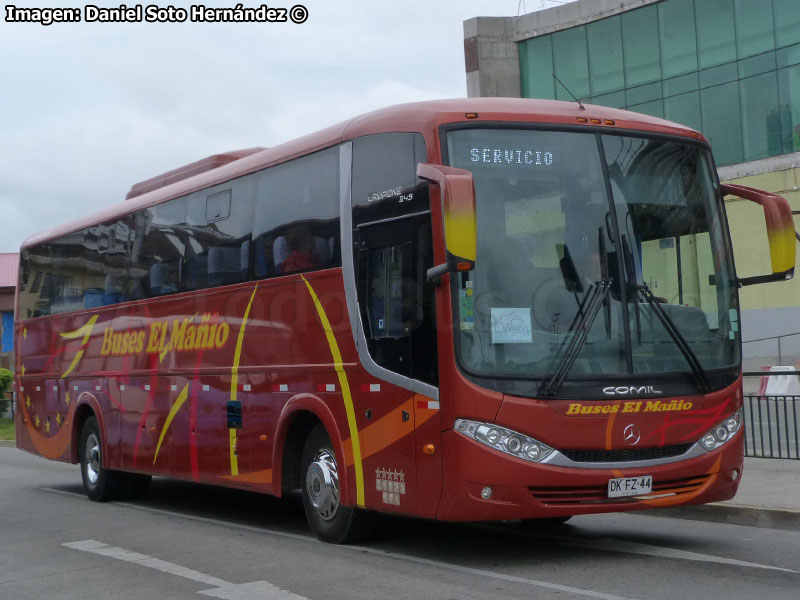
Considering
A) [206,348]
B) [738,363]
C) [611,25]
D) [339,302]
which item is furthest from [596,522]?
[611,25]

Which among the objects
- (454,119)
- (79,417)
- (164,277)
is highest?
(454,119)

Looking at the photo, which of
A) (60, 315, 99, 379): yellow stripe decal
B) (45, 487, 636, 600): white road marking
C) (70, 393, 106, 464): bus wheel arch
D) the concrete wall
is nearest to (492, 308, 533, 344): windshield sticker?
(45, 487, 636, 600): white road marking

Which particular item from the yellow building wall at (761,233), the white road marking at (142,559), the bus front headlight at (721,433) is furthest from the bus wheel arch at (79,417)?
the yellow building wall at (761,233)

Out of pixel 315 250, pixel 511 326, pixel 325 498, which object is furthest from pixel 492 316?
pixel 325 498

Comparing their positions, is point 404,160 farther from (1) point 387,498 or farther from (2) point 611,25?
(2) point 611,25

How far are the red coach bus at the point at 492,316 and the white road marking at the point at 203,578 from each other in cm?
138

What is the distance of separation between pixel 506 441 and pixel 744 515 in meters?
3.41

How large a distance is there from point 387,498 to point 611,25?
32.1 metres

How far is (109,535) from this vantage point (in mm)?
11508

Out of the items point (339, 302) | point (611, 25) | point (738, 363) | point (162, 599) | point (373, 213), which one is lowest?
point (162, 599)

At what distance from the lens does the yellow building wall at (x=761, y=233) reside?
34.2 metres

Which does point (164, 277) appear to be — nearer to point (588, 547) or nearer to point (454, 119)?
point (454, 119)

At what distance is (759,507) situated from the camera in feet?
34.7

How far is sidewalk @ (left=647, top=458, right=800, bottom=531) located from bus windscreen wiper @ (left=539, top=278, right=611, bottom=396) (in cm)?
317
